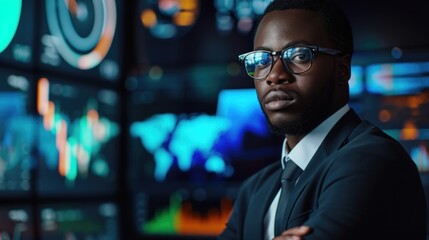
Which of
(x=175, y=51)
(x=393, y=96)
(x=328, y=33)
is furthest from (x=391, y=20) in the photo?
(x=328, y=33)

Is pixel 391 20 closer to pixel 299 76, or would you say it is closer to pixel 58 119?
pixel 58 119

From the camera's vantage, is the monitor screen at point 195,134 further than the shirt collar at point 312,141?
Yes

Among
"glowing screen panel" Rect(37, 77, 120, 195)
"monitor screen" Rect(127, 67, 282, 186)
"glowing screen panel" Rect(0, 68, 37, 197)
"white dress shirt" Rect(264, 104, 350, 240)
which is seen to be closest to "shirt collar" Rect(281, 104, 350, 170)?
"white dress shirt" Rect(264, 104, 350, 240)

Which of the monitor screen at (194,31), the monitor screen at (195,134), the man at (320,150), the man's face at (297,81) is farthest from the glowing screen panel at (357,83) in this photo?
the man's face at (297,81)

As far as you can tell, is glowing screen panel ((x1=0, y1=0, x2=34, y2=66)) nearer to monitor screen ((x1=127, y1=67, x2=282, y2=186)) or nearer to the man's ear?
monitor screen ((x1=127, y1=67, x2=282, y2=186))

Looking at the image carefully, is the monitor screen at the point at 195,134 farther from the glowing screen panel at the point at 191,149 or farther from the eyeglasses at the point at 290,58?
the eyeglasses at the point at 290,58

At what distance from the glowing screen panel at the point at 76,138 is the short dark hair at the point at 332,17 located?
165 cm

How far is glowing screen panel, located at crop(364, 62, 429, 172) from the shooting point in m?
2.92

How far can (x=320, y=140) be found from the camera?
1.33 metres

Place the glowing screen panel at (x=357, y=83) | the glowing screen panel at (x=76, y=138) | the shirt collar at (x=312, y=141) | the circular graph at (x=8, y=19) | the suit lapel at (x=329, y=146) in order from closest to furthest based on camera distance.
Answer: the suit lapel at (x=329, y=146) → the shirt collar at (x=312, y=141) → the circular graph at (x=8, y=19) → the glowing screen panel at (x=76, y=138) → the glowing screen panel at (x=357, y=83)

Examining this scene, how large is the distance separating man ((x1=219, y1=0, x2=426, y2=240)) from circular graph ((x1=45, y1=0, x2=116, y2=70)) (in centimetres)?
168

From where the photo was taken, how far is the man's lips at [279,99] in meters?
1.28

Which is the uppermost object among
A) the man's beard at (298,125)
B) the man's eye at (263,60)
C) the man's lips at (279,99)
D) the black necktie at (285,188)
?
the man's eye at (263,60)

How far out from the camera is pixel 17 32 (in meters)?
2.62
